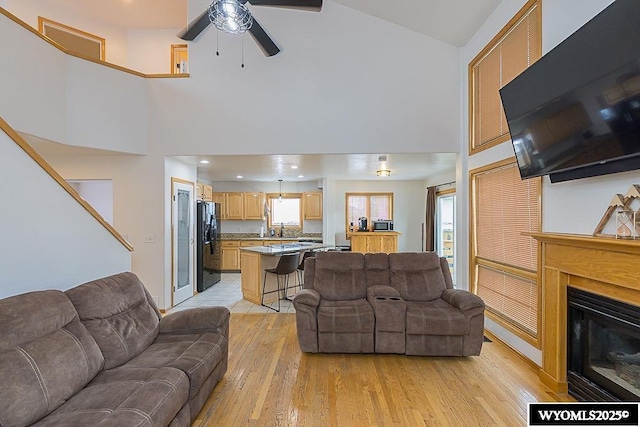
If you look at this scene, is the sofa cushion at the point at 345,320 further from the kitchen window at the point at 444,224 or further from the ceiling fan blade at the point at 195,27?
the kitchen window at the point at 444,224

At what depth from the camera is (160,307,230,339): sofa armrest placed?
8.79ft

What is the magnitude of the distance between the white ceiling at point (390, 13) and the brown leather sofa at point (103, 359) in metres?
4.38

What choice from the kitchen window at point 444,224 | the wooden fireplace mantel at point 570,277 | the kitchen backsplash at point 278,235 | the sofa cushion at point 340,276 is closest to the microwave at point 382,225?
the kitchen window at point 444,224

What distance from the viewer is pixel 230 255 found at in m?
8.23

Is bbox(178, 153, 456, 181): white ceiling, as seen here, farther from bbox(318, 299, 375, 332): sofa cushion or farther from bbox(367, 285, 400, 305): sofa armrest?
bbox(318, 299, 375, 332): sofa cushion

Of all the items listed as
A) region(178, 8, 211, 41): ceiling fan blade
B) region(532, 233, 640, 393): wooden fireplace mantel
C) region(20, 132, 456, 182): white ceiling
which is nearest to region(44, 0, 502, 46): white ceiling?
region(20, 132, 456, 182): white ceiling

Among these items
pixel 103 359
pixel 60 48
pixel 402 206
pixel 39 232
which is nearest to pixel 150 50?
pixel 60 48

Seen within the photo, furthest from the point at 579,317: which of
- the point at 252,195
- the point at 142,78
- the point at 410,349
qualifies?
the point at 252,195

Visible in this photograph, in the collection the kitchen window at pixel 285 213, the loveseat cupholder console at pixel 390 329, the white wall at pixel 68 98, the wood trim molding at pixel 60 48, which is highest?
the wood trim molding at pixel 60 48

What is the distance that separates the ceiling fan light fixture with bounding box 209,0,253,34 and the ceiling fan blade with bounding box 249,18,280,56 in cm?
30

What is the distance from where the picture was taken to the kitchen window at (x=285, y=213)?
8961mm

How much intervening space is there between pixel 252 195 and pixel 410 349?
249 inches

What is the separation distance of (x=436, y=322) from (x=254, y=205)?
6.35 m

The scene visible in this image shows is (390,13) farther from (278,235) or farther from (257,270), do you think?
(278,235)
